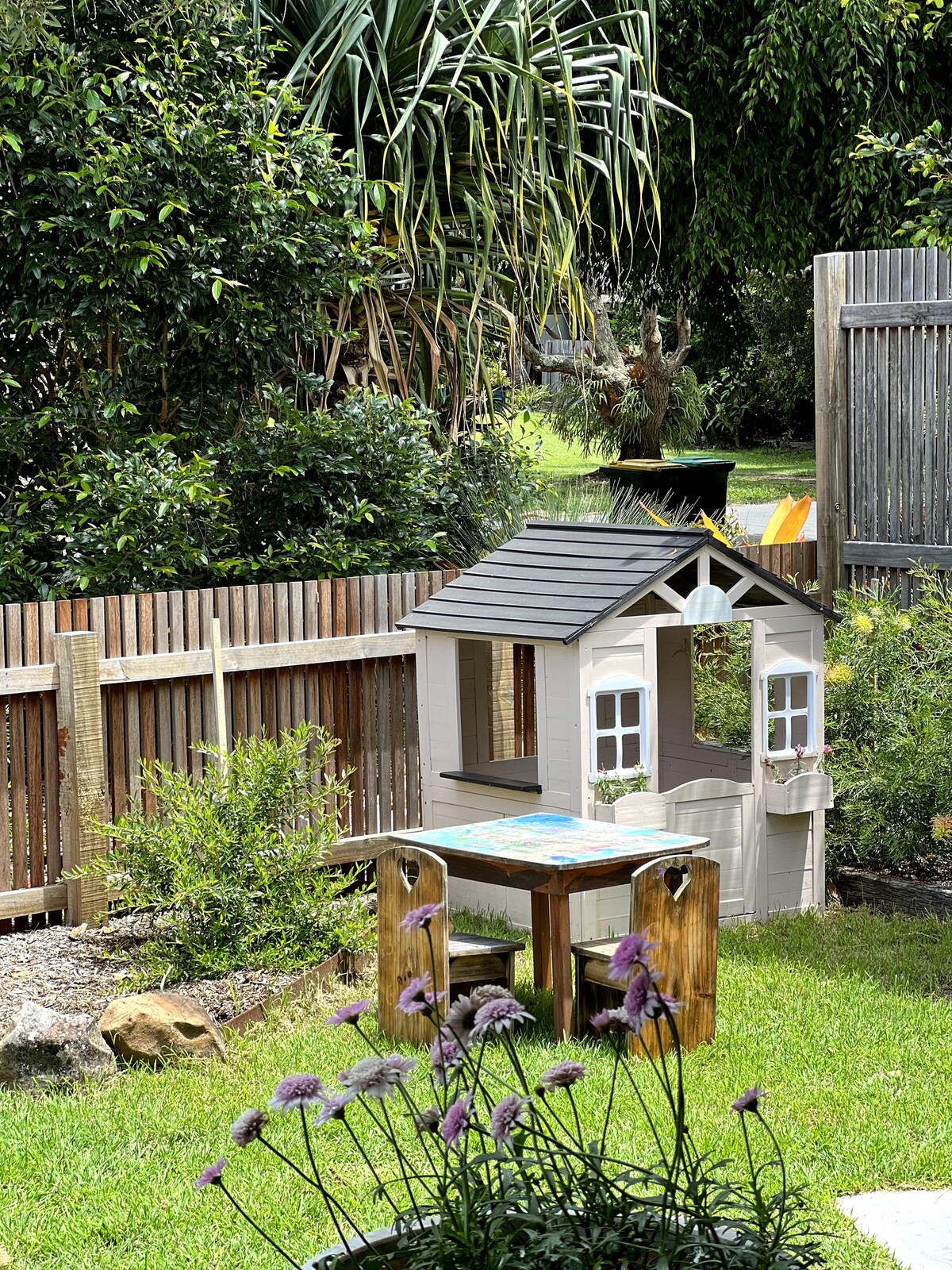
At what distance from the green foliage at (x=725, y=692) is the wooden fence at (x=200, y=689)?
1.52m

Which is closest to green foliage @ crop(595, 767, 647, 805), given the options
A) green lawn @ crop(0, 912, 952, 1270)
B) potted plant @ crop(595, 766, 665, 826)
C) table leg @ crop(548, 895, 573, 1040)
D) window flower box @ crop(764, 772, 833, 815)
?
potted plant @ crop(595, 766, 665, 826)

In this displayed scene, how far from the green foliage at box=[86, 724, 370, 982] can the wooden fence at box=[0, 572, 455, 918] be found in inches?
22.6

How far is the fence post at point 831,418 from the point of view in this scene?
9047 mm

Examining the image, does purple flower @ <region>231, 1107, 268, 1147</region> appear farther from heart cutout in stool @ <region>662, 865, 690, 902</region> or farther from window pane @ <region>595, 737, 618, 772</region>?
window pane @ <region>595, 737, 618, 772</region>

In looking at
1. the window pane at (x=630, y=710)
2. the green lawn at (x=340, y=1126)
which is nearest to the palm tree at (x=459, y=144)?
the window pane at (x=630, y=710)

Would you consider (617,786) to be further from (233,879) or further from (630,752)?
(233,879)

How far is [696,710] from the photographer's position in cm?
821

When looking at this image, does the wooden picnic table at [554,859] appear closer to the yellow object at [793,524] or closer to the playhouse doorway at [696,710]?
the playhouse doorway at [696,710]

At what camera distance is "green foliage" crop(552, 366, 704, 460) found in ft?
73.1

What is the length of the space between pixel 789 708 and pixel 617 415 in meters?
15.6

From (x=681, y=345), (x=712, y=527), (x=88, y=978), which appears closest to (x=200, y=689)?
(x=88, y=978)

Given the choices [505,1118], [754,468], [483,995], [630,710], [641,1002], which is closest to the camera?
[641,1002]

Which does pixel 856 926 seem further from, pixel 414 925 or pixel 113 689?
pixel 414 925

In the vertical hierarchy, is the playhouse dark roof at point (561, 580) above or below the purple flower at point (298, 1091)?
above
